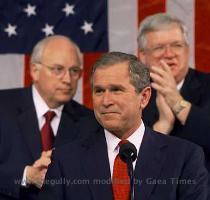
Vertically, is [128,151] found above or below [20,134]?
above

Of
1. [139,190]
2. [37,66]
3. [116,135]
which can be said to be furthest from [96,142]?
[37,66]

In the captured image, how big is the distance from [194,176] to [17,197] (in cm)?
113

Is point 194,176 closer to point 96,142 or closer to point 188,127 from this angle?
point 96,142

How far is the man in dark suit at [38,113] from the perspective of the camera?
3342 millimetres

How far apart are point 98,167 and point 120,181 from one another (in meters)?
0.11

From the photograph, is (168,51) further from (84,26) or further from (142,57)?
(84,26)

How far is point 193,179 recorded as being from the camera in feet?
8.07

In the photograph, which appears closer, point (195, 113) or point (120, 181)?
point (120, 181)

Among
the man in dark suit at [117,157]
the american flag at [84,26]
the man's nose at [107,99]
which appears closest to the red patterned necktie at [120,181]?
the man in dark suit at [117,157]

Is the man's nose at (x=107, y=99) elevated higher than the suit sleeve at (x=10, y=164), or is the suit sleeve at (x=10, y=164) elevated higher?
the man's nose at (x=107, y=99)

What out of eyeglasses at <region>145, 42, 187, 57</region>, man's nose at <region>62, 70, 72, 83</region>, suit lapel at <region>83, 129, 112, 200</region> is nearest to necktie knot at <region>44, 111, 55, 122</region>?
man's nose at <region>62, 70, 72, 83</region>

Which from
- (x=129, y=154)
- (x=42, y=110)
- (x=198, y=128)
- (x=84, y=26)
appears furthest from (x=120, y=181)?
(x=84, y=26)

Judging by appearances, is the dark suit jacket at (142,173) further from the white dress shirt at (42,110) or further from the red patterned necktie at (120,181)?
the white dress shirt at (42,110)

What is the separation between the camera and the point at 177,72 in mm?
3477
